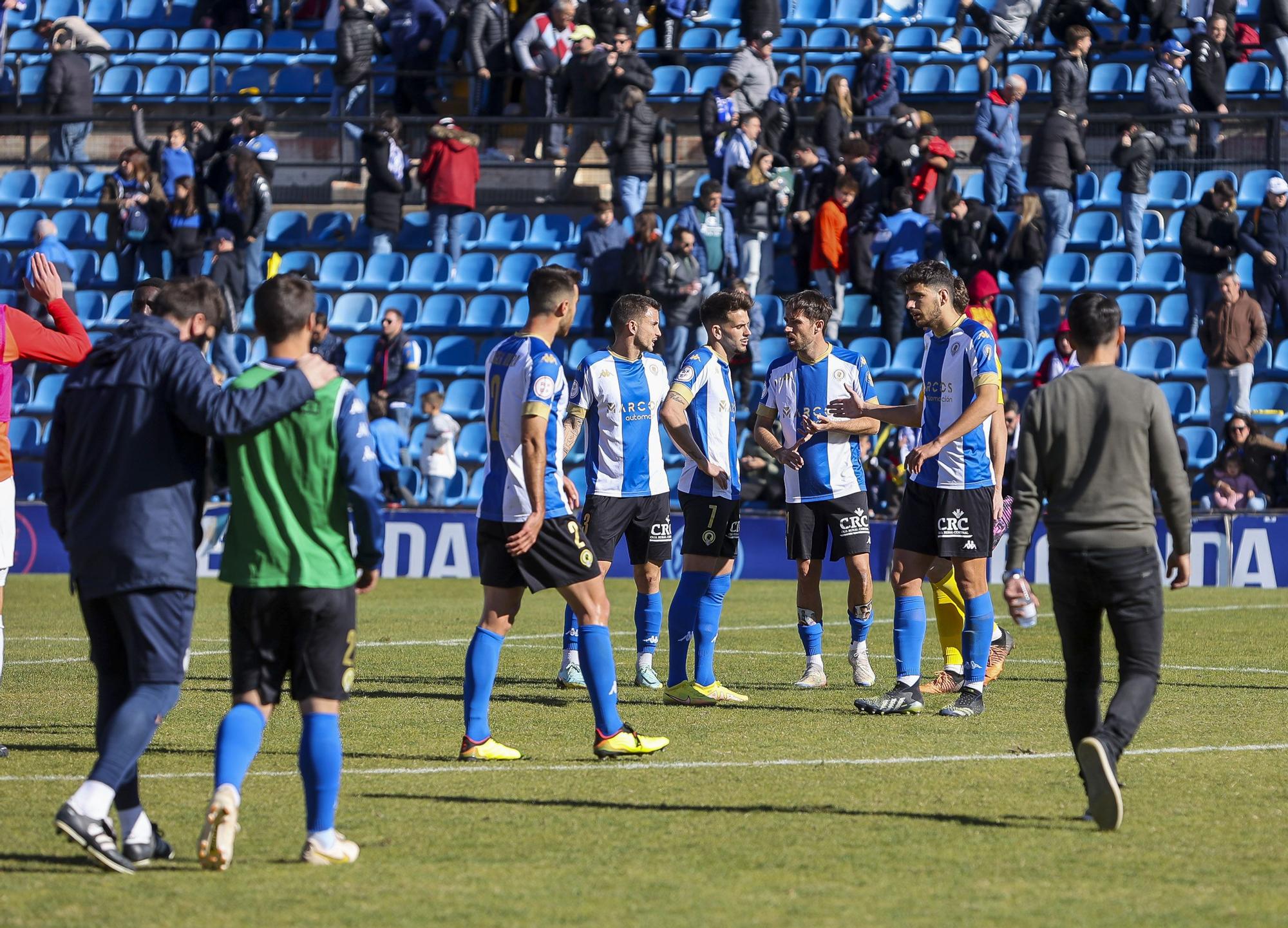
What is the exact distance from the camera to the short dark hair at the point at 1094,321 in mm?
6734

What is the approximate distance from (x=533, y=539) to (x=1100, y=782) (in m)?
2.69

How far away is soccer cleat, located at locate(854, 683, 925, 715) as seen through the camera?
31.2 feet

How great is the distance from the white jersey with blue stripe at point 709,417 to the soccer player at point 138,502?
4.34 metres

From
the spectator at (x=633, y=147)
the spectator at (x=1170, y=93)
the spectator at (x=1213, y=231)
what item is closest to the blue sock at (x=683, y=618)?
the spectator at (x=1213, y=231)

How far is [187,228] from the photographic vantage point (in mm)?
22625

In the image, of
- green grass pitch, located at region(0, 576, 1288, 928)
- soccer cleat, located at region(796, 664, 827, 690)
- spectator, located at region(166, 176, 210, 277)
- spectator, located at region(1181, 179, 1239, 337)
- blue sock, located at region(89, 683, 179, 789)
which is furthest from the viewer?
spectator, located at region(166, 176, 210, 277)

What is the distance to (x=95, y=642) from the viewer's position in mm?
6109

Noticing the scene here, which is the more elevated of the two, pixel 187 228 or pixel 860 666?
pixel 187 228

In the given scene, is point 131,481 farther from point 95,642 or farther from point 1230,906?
point 1230,906

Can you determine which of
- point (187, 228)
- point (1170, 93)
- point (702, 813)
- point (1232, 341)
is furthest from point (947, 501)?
point (187, 228)

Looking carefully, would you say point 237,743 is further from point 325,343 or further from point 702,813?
point 325,343

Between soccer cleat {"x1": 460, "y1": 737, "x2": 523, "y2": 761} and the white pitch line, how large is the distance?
9 centimetres

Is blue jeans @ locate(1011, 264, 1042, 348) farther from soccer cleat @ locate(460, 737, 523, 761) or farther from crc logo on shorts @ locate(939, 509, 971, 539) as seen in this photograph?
soccer cleat @ locate(460, 737, 523, 761)

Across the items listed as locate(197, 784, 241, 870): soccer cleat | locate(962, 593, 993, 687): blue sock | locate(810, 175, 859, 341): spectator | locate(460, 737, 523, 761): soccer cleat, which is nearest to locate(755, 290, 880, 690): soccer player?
locate(962, 593, 993, 687): blue sock
